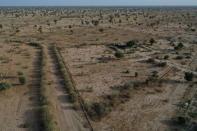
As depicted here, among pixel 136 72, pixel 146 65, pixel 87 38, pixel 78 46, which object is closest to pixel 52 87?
pixel 136 72

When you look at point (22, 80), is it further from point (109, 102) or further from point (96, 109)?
point (96, 109)

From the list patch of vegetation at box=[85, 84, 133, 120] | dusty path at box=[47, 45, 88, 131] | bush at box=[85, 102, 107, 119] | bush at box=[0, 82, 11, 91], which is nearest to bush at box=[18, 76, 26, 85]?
bush at box=[0, 82, 11, 91]

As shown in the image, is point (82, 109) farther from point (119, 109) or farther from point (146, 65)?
point (146, 65)

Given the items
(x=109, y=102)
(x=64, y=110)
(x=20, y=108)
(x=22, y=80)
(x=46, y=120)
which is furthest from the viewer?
(x=22, y=80)

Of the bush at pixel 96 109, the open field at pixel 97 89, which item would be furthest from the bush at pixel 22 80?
the bush at pixel 96 109

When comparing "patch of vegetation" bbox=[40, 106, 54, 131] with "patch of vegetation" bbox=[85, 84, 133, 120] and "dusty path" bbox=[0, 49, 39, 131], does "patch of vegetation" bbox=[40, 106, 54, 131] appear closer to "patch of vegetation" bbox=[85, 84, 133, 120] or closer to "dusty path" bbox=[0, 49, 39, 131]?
"dusty path" bbox=[0, 49, 39, 131]

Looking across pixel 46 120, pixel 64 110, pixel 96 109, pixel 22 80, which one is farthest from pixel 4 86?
pixel 96 109
